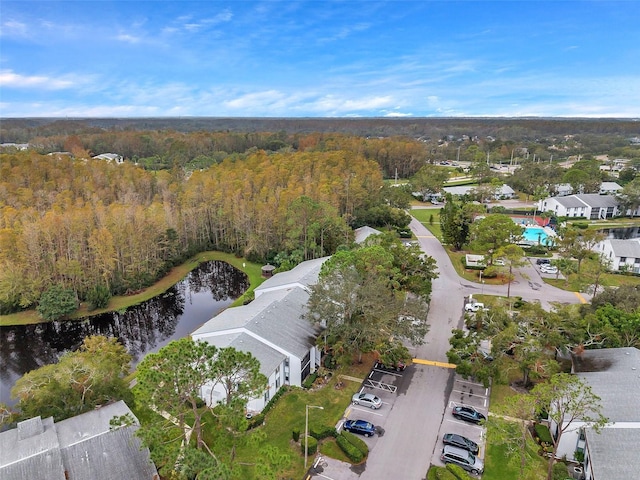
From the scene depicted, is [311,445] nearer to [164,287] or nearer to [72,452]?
[72,452]

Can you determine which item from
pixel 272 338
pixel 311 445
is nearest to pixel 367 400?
pixel 311 445

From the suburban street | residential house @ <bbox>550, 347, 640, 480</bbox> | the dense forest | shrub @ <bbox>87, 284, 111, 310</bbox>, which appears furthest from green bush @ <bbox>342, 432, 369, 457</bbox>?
shrub @ <bbox>87, 284, 111, 310</bbox>

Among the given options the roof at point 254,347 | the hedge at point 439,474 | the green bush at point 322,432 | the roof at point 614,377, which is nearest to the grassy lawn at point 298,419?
the green bush at point 322,432

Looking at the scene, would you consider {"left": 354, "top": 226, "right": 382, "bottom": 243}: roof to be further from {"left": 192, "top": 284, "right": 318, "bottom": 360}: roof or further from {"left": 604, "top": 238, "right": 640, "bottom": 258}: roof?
{"left": 604, "top": 238, "right": 640, "bottom": 258}: roof

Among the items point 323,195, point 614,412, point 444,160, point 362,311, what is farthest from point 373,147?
point 614,412

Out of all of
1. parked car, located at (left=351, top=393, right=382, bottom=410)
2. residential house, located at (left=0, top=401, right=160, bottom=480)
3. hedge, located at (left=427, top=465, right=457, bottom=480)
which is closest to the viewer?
residential house, located at (left=0, top=401, right=160, bottom=480)

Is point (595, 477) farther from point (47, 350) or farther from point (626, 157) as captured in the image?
point (626, 157)
